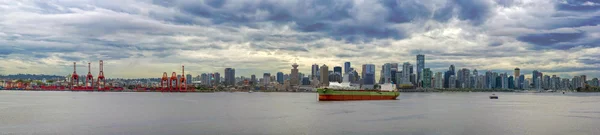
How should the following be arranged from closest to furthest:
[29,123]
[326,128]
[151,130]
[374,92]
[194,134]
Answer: [194,134]
[151,130]
[326,128]
[29,123]
[374,92]

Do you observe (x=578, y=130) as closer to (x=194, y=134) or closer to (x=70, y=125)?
(x=194, y=134)

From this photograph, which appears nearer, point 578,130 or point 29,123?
point 578,130

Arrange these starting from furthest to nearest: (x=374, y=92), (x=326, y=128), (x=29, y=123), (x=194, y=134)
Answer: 1. (x=374, y=92)
2. (x=29, y=123)
3. (x=326, y=128)
4. (x=194, y=134)

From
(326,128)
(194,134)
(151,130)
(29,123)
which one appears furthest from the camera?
(29,123)

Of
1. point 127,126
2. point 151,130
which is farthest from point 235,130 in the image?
point 127,126

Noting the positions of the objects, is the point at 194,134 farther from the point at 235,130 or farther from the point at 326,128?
the point at 326,128

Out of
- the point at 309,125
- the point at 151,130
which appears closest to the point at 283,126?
the point at 309,125
